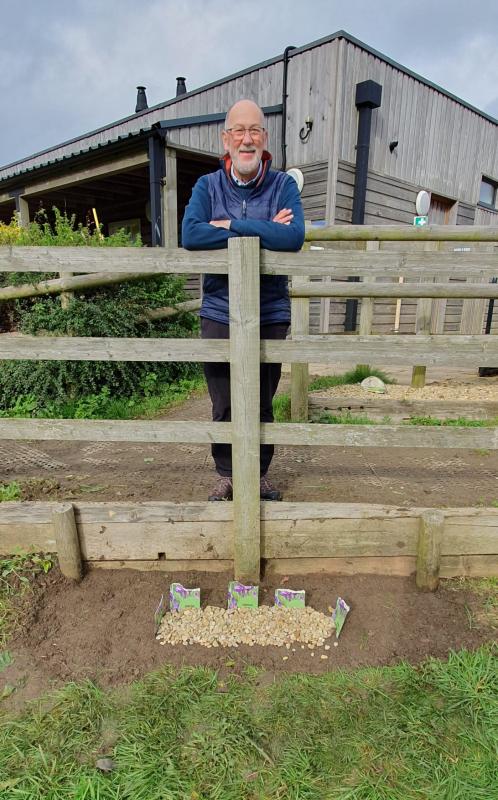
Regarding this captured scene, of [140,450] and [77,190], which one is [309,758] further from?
[77,190]

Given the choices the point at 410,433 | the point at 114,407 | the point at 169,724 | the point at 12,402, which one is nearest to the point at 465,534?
the point at 410,433

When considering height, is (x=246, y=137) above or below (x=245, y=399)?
above

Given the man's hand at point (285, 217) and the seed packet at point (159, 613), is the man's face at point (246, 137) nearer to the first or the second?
the man's hand at point (285, 217)

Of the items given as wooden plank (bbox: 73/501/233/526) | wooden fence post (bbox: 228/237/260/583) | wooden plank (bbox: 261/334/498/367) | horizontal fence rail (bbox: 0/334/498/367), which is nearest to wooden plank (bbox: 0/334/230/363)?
horizontal fence rail (bbox: 0/334/498/367)

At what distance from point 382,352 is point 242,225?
82cm

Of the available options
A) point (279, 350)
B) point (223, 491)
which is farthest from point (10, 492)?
point (279, 350)

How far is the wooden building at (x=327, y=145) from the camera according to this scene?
24.2ft

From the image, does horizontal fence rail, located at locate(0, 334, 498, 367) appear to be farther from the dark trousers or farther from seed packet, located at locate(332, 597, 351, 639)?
seed packet, located at locate(332, 597, 351, 639)

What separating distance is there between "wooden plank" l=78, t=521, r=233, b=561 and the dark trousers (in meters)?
0.37

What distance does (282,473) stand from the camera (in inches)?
126

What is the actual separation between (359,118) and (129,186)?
5.20 meters

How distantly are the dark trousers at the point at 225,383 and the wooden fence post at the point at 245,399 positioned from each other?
0.34 meters

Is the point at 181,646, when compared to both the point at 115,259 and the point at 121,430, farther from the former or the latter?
the point at 115,259

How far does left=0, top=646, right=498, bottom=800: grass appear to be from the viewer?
4.60 ft
